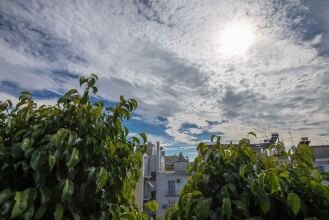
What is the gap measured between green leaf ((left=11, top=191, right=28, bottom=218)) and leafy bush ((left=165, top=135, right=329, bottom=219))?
80 centimetres

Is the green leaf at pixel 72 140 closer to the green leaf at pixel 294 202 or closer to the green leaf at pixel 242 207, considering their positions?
the green leaf at pixel 242 207

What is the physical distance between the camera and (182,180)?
819 inches

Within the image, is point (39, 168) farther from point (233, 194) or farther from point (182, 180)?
point (182, 180)

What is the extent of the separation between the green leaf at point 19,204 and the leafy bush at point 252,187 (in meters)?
0.80

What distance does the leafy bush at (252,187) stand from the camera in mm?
1183

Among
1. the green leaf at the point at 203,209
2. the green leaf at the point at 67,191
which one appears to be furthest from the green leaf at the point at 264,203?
the green leaf at the point at 67,191

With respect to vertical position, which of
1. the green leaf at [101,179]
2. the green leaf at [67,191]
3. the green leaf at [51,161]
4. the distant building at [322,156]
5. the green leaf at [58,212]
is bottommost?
the green leaf at [58,212]

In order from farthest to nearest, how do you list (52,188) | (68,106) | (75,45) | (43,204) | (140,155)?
(75,45)
(140,155)
(68,106)
(52,188)
(43,204)

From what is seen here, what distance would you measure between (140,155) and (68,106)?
668 mm

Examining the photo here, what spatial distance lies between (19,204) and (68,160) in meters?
0.29

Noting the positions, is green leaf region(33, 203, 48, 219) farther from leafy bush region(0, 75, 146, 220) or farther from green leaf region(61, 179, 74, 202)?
green leaf region(61, 179, 74, 202)

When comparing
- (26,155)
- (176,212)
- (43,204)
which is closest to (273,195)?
(176,212)

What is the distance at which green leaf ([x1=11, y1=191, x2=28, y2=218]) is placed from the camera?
1094 mm

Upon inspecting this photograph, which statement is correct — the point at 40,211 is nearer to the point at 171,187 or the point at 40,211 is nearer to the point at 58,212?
the point at 58,212
